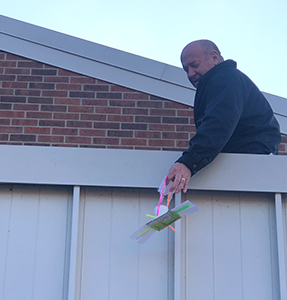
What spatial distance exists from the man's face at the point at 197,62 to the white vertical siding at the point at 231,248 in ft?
2.68

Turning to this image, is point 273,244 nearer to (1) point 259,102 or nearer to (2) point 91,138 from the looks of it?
(1) point 259,102

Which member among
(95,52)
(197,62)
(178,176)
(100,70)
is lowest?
A: (178,176)

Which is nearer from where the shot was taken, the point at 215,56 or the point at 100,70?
the point at 215,56

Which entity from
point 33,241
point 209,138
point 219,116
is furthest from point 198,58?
point 33,241

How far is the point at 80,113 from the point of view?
425 cm

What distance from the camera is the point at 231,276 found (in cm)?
197

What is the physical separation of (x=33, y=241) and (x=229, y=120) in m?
1.07

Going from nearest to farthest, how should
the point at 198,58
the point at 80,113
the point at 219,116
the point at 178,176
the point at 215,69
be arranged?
the point at 178,176, the point at 219,116, the point at 215,69, the point at 198,58, the point at 80,113

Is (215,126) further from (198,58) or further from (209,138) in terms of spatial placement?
(198,58)

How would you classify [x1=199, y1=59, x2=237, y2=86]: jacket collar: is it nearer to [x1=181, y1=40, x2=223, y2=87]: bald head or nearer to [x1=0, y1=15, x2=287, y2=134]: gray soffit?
[x1=181, y1=40, x2=223, y2=87]: bald head

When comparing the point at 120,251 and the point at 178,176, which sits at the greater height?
the point at 178,176

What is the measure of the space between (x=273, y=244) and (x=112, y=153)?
2.85ft

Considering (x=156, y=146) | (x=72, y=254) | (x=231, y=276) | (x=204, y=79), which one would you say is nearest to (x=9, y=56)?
(x=156, y=146)

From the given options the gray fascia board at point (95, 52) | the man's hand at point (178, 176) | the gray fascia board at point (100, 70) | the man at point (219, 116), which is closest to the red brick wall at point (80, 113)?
the gray fascia board at point (100, 70)
